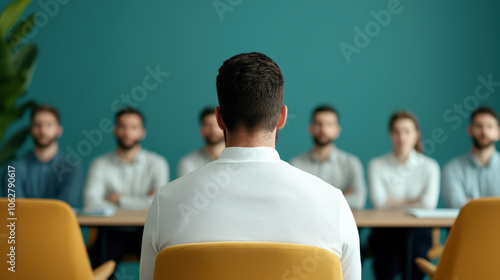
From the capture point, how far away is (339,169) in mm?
3826

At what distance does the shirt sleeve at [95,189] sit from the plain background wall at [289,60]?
3.54ft

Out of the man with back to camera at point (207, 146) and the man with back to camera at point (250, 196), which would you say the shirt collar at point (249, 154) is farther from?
the man with back to camera at point (207, 146)

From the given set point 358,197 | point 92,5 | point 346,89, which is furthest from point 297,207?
point 92,5

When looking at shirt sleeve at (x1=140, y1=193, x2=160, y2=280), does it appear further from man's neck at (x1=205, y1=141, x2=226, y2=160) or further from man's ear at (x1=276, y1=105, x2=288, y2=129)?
man's neck at (x1=205, y1=141, x2=226, y2=160)

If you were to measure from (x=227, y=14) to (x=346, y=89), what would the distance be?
1389 mm

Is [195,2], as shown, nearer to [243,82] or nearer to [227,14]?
[227,14]

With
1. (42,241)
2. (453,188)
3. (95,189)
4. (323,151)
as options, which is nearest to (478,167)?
(453,188)

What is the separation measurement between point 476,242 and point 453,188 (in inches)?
79.5

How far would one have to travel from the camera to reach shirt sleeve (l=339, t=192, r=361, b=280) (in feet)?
3.57

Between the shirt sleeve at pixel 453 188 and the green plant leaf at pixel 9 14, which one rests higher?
the green plant leaf at pixel 9 14

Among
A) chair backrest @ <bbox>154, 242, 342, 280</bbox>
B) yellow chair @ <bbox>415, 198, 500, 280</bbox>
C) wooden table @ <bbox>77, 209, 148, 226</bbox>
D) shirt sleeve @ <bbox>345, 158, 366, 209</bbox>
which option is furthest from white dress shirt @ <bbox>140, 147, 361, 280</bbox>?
shirt sleeve @ <bbox>345, 158, 366, 209</bbox>

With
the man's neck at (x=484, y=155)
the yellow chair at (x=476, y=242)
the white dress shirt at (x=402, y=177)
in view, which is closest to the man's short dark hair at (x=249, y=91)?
the yellow chair at (x=476, y=242)

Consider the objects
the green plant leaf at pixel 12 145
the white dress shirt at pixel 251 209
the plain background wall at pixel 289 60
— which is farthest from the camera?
the plain background wall at pixel 289 60

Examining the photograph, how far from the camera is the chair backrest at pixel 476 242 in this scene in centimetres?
168
